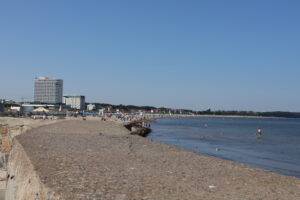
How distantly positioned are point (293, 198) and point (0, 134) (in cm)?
3357

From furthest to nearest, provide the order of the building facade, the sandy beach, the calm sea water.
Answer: the building facade
the calm sea water
the sandy beach

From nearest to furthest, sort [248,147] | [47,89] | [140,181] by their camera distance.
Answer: [140,181] → [248,147] → [47,89]

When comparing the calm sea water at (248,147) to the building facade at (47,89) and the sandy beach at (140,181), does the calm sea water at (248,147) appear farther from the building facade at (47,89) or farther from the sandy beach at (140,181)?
the building facade at (47,89)

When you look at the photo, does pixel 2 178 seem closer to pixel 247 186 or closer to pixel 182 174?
pixel 182 174

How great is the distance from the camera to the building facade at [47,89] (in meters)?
189

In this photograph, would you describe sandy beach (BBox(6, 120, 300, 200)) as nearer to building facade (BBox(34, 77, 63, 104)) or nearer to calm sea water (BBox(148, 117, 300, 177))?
calm sea water (BBox(148, 117, 300, 177))

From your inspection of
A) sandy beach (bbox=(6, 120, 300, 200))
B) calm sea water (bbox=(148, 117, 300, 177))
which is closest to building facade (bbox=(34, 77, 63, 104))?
calm sea water (bbox=(148, 117, 300, 177))

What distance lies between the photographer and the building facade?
189125 millimetres

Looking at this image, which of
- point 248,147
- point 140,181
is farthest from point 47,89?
point 140,181

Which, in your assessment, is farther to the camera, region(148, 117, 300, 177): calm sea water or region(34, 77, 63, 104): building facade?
region(34, 77, 63, 104): building facade

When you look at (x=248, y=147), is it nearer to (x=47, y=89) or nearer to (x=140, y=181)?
(x=140, y=181)

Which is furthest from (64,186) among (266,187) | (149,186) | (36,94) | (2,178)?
(36,94)

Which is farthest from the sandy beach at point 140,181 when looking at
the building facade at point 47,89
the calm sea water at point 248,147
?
the building facade at point 47,89

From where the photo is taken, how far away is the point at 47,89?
190625mm
